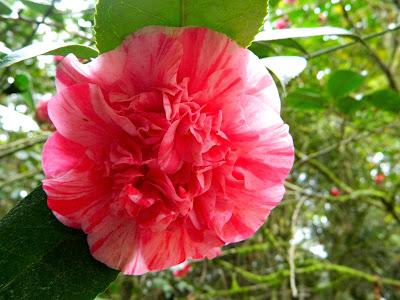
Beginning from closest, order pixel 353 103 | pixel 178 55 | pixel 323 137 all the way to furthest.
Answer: pixel 178 55 < pixel 353 103 < pixel 323 137

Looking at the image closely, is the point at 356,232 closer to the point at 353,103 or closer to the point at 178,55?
the point at 353,103

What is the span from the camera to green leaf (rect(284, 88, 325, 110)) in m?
1.53

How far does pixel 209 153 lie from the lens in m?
0.49

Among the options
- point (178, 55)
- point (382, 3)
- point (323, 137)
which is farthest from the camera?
point (323, 137)

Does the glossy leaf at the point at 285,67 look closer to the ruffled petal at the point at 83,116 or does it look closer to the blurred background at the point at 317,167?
the ruffled petal at the point at 83,116

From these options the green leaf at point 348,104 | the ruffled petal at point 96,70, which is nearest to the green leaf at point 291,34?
the ruffled petal at point 96,70

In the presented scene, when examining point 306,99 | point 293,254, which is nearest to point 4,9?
point 306,99

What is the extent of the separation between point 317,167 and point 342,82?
1.15 metres

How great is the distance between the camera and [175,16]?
0.50m

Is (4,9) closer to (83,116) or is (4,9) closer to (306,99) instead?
(83,116)

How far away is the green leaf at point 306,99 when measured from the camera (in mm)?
1533

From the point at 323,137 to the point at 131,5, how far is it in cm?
285

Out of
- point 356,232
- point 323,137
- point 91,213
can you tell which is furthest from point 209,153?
point 356,232

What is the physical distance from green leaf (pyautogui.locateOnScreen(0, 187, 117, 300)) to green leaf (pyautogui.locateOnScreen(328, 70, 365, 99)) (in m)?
1.11
